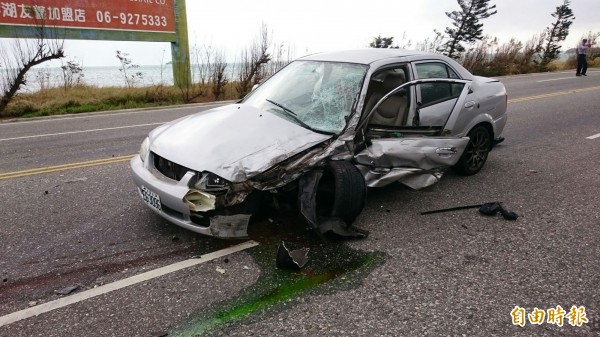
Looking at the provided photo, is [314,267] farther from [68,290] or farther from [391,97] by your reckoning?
[391,97]

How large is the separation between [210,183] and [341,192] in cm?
106

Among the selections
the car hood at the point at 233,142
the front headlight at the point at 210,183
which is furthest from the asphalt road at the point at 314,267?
the car hood at the point at 233,142

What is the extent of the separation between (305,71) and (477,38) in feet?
94.6

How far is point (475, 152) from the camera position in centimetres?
562

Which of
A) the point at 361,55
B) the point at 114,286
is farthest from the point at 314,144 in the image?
the point at 114,286

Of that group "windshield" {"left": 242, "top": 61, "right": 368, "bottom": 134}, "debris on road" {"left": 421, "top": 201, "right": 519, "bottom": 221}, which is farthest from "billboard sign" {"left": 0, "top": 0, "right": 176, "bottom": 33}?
"debris on road" {"left": 421, "top": 201, "right": 519, "bottom": 221}

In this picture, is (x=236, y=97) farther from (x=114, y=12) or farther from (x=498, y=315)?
(x=498, y=315)

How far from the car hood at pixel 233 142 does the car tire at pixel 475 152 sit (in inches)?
95.0

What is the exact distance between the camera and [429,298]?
287 cm

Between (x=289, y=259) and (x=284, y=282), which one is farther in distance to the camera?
(x=289, y=259)

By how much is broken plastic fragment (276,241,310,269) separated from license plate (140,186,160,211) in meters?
1.14

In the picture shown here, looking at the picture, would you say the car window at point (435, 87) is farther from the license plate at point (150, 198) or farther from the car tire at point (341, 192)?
the license plate at point (150, 198)

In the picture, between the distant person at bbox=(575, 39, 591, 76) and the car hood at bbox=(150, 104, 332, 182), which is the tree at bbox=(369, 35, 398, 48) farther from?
the car hood at bbox=(150, 104, 332, 182)

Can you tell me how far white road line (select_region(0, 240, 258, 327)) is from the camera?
2.71 m
